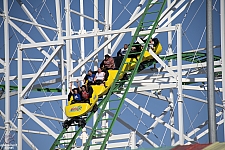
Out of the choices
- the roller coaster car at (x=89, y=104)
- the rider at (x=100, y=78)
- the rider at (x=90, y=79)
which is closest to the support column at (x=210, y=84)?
the roller coaster car at (x=89, y=104)

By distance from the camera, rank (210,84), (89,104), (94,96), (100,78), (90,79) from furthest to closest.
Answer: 1. (90,79)
2. (100,78)
3. (94,96)
4. (89,104)
5. (210,84)

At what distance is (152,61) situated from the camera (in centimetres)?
2267

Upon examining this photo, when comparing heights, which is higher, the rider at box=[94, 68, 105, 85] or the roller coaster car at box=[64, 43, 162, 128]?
the rider at box=[94, 68, 105, 85]

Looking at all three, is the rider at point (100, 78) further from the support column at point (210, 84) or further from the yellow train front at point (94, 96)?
the support column at point (210, 84)

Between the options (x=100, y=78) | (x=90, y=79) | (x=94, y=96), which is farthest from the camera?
(x=90, y=79)

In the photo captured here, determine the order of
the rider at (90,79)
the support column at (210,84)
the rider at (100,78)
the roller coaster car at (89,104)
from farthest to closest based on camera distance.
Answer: the rider at (90,79)
the rider at (100,78)
the roller coaster car at (89,104)
the support column at (210,84)

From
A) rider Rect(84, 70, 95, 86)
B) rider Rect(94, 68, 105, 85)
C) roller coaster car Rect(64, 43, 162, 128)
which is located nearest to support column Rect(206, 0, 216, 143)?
roller coaster car Rect(64, 43, 162, 128)

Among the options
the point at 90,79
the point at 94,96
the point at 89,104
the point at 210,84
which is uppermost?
the point at 210,84

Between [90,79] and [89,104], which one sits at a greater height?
[90,79]

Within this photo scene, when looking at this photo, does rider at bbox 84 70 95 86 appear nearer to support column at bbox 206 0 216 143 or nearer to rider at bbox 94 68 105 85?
rider at bbox 94 68 105 85

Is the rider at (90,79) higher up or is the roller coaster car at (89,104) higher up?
the rider at (90,79)

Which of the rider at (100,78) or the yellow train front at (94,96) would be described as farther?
the rider at (100,78)

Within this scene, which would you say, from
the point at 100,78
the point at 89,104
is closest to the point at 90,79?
the point at 100,78

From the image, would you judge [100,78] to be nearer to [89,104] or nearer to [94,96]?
[94,96]
